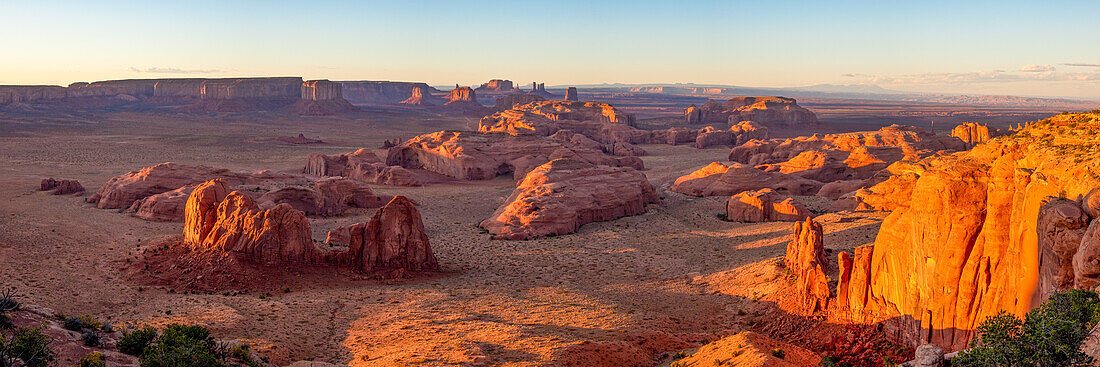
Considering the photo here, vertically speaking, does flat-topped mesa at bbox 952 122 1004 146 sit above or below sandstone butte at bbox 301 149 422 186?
above

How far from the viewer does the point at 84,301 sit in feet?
99.1

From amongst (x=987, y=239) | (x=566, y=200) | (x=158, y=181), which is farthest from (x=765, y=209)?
(x=158, y=181)

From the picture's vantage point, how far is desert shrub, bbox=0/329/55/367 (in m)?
16.9

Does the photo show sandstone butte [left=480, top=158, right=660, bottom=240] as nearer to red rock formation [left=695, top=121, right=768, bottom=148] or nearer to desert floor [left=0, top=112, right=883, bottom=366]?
desert floor [left=0, top=112, right=883, bottom=366]

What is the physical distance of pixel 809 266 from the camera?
2830 cm

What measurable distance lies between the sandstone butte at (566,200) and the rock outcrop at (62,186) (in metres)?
40.9

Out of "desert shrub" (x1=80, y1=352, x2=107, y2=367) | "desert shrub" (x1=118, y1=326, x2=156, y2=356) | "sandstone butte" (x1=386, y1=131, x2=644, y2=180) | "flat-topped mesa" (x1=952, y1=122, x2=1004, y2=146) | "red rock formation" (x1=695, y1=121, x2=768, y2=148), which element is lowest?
"desert shrub" (x1=118, y1=326, x2=156, y2=356)

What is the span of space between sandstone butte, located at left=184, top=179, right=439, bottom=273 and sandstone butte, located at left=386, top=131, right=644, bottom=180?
4172 cm

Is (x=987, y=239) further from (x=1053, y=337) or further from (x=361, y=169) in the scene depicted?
(x=361, y=169)

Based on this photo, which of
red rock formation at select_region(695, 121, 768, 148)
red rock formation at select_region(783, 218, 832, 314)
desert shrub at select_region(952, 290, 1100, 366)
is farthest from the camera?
red rock formation at select_region(695, 121, 768, 148)

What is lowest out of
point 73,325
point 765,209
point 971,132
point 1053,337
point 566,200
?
point 73,325

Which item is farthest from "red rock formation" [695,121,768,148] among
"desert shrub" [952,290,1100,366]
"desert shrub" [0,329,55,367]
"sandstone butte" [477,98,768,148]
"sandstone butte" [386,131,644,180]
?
"desert shrub" [0,329,55,367]

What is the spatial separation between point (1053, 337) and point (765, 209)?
123ft

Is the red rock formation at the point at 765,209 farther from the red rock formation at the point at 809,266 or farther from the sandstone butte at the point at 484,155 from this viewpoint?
the sandstone butte at the point at 484,155
